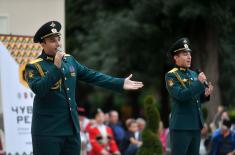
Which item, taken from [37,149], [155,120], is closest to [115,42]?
[155,120]

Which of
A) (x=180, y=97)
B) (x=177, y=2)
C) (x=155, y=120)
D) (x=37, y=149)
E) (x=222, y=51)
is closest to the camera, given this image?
(x=37, y=149)

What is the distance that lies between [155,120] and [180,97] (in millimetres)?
3466

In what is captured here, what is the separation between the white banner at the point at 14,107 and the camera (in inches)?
421

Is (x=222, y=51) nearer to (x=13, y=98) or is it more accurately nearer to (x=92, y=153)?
(x=92, y=153)

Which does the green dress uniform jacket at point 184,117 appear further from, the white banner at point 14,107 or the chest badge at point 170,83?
the white banner at point 14,107

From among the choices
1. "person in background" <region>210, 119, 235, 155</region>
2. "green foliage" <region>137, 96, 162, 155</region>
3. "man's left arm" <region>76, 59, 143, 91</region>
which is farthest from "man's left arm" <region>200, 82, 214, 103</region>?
"person in background" <region>210, 119, 235, 155</region>

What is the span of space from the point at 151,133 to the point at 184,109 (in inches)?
129

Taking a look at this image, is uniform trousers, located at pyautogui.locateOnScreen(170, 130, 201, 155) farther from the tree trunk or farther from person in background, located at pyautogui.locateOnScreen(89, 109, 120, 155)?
the tree trunk

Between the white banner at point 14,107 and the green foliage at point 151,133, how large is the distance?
2455mm

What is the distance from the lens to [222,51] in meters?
24.7

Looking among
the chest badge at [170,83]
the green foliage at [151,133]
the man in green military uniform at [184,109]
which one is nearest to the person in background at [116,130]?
the green foliage at [151,133]

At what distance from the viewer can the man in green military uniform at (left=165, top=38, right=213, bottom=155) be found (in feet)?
31.1

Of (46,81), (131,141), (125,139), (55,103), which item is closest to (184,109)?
(55,103)

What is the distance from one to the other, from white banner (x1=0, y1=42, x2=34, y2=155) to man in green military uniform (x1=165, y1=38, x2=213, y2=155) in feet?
7.63
